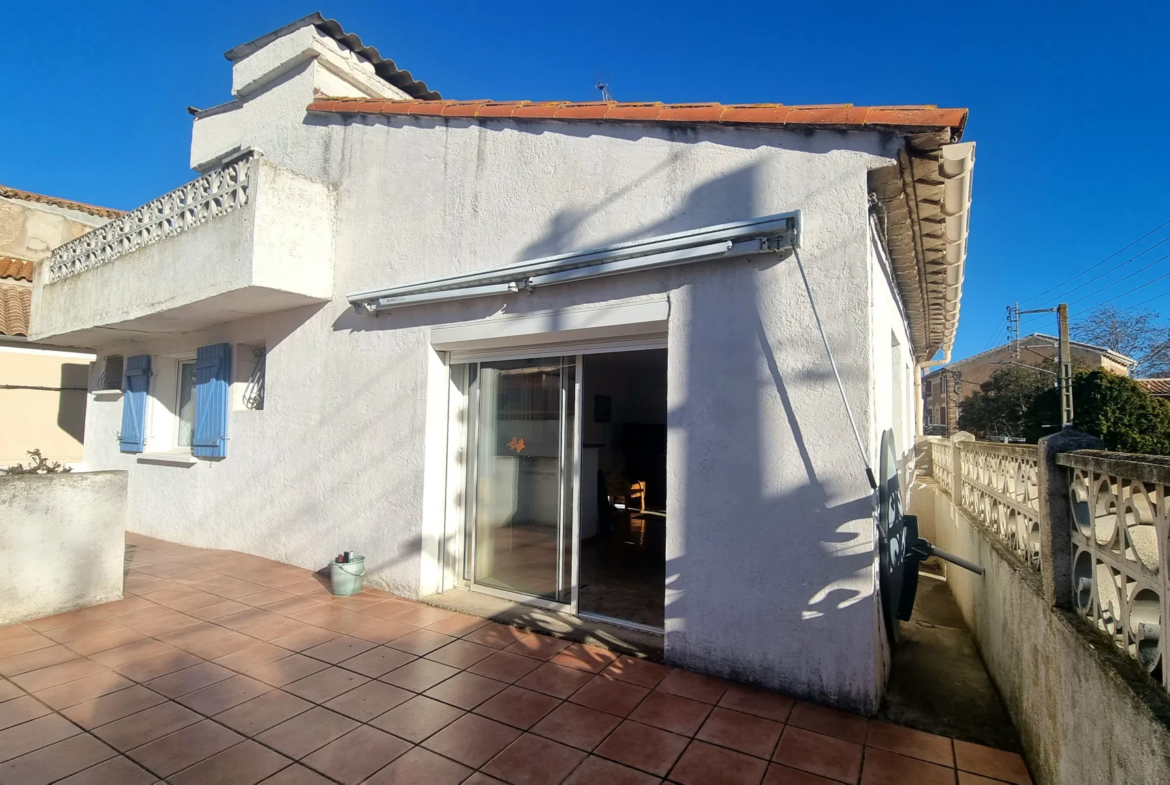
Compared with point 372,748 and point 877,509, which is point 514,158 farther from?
point 372,748

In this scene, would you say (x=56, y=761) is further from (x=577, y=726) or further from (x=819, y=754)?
(x=819, y=754)

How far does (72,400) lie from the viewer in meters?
12.8

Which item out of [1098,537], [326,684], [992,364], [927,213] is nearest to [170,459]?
[326,684]

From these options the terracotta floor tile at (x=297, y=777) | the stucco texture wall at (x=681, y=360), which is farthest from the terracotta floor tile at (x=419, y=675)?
the stucco texture wall at (x=681, y=360)

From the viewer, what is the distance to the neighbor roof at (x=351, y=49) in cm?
732

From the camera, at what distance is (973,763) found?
3268 millimetres

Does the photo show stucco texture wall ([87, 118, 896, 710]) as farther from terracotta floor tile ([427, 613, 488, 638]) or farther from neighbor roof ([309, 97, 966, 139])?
terracotta floor tile ([427, 613, 488, 638])

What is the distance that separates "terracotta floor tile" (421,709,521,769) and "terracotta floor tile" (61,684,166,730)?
203 cm

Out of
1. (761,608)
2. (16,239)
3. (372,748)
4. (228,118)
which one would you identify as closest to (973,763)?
(761,608)

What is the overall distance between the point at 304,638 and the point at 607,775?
3151 millimetres

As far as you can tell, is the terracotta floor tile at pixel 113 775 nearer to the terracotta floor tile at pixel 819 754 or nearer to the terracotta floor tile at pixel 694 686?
the terracotta floor tile at pixel 694 686

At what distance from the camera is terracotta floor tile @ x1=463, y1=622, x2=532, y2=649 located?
16.0ft

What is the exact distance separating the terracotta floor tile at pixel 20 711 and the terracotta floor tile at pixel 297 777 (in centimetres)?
192

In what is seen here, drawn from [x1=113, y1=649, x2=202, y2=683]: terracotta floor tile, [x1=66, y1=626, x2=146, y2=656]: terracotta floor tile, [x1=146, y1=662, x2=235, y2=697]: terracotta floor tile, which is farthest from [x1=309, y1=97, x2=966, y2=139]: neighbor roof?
[x1=66, y1=626, x2=146, y2=656]: terracotta floor tile
